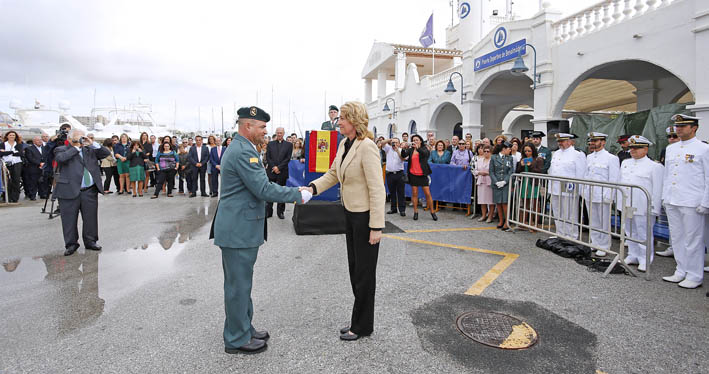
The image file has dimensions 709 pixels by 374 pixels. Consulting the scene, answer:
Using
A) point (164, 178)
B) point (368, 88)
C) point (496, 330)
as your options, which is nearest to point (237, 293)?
point (496, 330)

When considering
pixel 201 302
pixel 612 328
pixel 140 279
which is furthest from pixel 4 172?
pixel 612 328

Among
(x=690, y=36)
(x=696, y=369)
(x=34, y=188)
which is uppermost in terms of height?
(x=690, y=36)

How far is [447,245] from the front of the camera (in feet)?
21.3

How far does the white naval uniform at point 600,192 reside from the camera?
5.83 m

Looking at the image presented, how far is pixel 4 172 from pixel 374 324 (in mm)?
13078

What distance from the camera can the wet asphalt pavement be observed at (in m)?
2.96

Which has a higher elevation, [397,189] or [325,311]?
[397,189]

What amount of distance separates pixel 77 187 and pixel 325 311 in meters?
4.70

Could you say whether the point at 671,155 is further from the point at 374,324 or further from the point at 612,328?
the point at 374,324

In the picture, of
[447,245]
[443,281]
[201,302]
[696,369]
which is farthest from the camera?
[447,245]

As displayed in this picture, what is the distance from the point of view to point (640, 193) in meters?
5.42

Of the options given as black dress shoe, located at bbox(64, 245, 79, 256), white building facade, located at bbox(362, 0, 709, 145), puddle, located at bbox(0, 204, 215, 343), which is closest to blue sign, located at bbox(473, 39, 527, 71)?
white building facade, located at bbox(362, 0, 709, 145)

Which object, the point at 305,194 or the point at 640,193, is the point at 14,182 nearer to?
the point at 305,194

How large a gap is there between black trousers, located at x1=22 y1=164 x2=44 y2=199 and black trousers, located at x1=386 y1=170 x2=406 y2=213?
11435 mm
